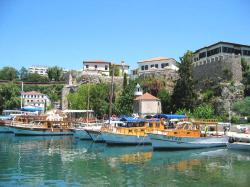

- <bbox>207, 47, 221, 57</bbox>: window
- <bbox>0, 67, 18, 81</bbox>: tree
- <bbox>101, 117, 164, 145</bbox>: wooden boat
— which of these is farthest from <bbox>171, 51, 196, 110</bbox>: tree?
<bbox>0, 67, 18, 81</bbox>: tree

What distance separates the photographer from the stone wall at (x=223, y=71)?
48.8m

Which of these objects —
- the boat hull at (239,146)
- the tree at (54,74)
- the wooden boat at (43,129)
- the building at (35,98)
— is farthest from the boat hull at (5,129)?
the tree at (54,74)

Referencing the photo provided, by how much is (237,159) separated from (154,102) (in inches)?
1046

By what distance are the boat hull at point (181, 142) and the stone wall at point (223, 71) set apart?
18.7 meters

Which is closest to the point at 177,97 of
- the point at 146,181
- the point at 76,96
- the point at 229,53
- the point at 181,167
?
the point at 229,53

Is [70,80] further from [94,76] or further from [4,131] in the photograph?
[4,131]

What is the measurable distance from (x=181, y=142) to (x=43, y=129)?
907 inches

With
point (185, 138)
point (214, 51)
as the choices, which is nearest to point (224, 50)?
point (214, 51)

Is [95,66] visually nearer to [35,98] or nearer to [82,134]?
[35,98]

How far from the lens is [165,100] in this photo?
2088 inches

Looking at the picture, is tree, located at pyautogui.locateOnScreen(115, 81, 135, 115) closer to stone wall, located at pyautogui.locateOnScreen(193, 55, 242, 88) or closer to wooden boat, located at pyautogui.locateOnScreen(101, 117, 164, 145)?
stone wall, located at pyautogui.locateOnScreen(193, 55, 242, 88)

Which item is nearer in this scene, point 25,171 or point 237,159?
point 25,171

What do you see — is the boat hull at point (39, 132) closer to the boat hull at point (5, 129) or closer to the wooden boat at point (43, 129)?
the wooden boat at point (43, 129)

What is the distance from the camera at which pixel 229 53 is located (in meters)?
55.8
